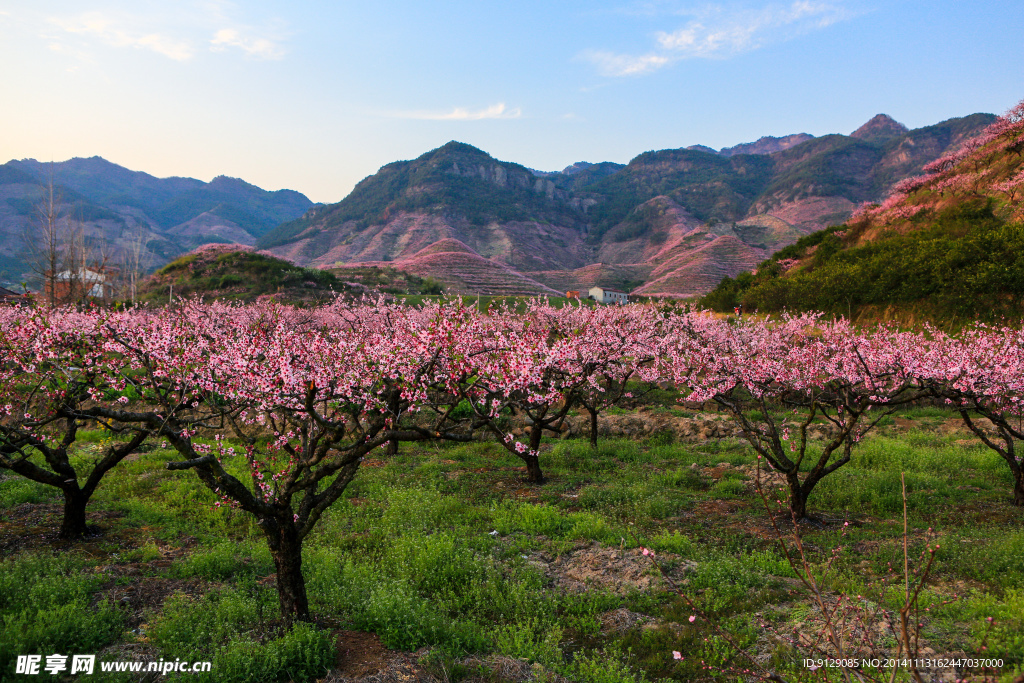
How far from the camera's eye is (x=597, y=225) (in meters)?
194

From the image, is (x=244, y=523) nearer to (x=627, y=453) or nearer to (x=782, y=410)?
(x=627, y=453)

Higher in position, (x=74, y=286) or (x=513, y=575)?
(x=74, y=286)

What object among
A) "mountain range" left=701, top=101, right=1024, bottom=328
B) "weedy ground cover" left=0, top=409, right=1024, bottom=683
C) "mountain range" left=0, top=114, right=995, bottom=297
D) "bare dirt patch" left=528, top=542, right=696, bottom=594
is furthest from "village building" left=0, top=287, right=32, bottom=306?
"mountain range" left=0, top=114, right=995, bottom=297

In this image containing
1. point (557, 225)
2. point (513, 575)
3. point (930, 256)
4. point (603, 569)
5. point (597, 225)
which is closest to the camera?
point (513, 575)

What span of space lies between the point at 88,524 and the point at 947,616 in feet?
54.7

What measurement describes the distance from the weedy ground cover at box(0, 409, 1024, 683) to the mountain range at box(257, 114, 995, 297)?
94.0m

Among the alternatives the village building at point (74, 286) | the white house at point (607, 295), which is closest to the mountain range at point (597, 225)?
the white house at point (607, 295)

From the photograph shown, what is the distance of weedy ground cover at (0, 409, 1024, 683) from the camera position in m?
6.77

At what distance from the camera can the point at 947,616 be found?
7465 millimetres

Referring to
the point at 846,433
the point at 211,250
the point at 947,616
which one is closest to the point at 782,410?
the point at 846,433

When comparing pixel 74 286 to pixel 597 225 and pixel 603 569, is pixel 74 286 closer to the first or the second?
pixel 603 569

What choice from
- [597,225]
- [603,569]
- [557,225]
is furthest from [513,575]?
[597,225]

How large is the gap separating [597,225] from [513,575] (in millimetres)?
194694

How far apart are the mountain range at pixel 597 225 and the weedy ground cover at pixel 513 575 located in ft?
309
